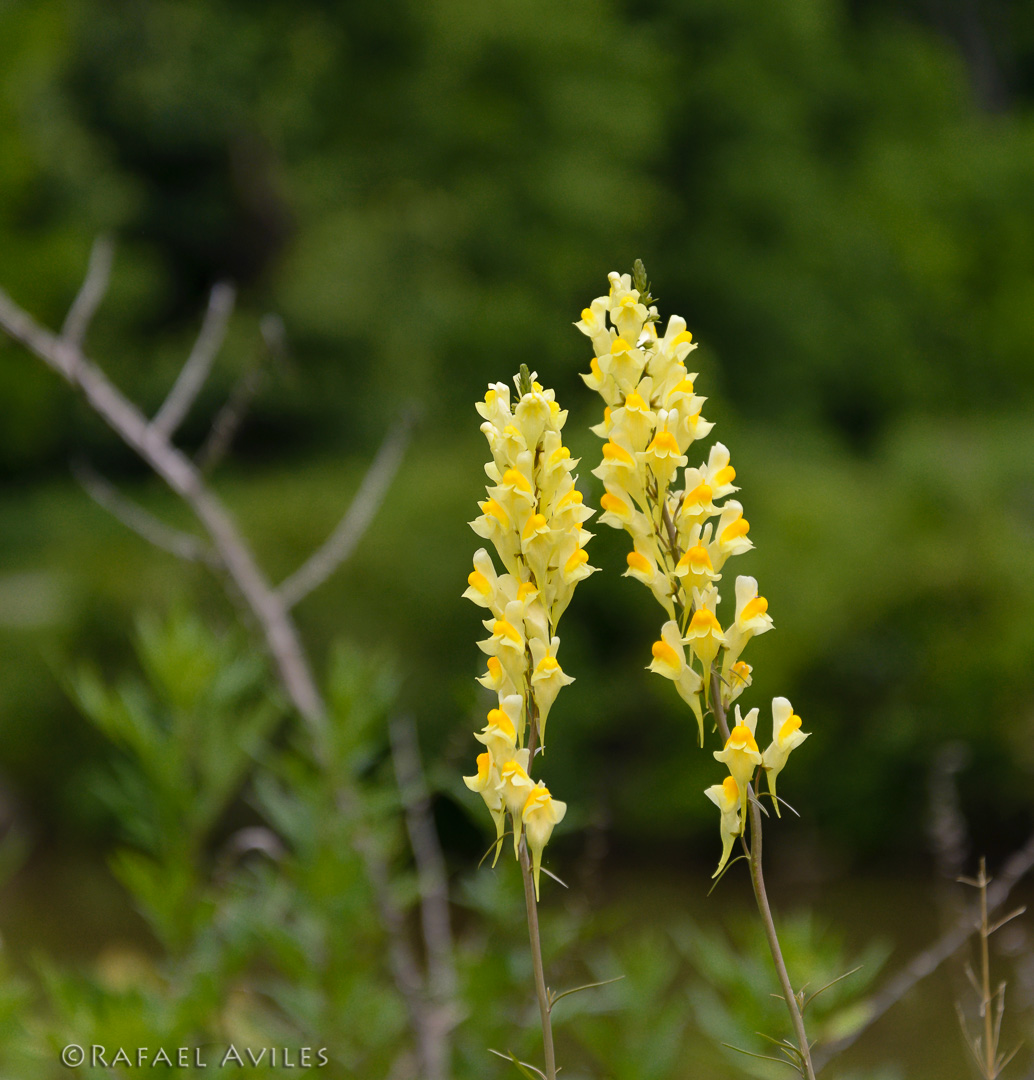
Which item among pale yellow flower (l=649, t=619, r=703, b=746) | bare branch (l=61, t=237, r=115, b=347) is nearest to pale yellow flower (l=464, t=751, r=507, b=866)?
pale yellow flower (l=649, t=619, r=703, b=746)

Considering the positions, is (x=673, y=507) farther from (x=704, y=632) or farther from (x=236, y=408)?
(x=236, y=408)

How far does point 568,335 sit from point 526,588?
19.7 meters

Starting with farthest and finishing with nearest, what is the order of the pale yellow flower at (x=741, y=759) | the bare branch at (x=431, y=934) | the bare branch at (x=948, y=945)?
1. the bare branch at (x=431, y=934)
2. the bare branch at (x=948, y=945)
3. the pale yellow flower at (x=741, y=759)

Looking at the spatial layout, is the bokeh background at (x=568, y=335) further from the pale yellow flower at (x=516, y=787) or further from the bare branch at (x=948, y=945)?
the pale yellow flower at (x=516, y=787)

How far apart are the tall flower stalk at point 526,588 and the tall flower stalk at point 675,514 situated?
48 millimetres

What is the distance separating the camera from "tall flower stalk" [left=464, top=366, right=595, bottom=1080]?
1.10 m

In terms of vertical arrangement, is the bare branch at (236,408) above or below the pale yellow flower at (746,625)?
above

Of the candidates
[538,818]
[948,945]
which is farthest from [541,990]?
[948,945]

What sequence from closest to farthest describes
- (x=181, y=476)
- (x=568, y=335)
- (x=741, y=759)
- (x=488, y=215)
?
(x=741, y=759) → (x=181, y=476) → (x=568, y=335) → (x=488, y=215)

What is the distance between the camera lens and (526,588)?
3.69 feet

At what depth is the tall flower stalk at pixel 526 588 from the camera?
3.61ft

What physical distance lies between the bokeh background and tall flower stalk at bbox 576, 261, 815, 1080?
29.6 feet

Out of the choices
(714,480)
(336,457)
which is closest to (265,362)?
(714,480)

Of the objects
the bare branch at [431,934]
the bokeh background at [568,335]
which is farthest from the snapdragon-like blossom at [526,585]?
the bokeh background at [568,335]
